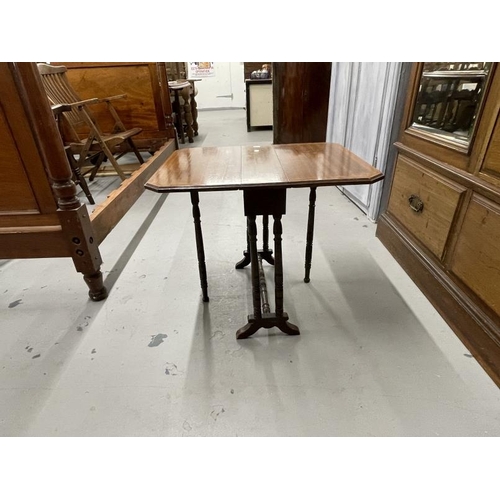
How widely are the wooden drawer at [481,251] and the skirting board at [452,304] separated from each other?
72 mm

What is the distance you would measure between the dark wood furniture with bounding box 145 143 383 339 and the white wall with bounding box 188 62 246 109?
8.36 metres

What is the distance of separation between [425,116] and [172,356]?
164cm

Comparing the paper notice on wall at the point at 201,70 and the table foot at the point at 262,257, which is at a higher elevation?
the paper notice on wall at the point at 201,70

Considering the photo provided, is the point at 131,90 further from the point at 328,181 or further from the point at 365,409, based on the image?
the point at 365,409

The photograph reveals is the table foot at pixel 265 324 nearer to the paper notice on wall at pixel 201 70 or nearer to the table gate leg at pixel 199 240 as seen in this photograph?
the table gate leg at pixel 199 240

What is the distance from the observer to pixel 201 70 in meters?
8.60

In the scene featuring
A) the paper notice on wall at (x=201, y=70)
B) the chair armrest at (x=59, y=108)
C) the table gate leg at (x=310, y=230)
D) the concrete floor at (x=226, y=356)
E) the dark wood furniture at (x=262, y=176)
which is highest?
the paper notice on wall at (x=201, y=70)

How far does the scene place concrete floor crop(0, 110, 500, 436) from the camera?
3.35 ft

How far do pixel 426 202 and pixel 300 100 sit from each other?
9.18ft

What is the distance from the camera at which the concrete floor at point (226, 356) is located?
40.3 inches

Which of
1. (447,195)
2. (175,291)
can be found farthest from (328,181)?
(175,291)

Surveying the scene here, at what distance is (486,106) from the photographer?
1.16m

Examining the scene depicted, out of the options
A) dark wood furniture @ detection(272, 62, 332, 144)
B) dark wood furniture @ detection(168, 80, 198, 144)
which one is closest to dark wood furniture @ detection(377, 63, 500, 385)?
dark wood furniture @ detection(272, 62, 332, 144)

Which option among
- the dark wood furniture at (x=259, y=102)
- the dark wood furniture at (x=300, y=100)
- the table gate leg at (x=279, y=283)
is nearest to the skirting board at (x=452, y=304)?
the table gate leg at (x=279, y=283)
